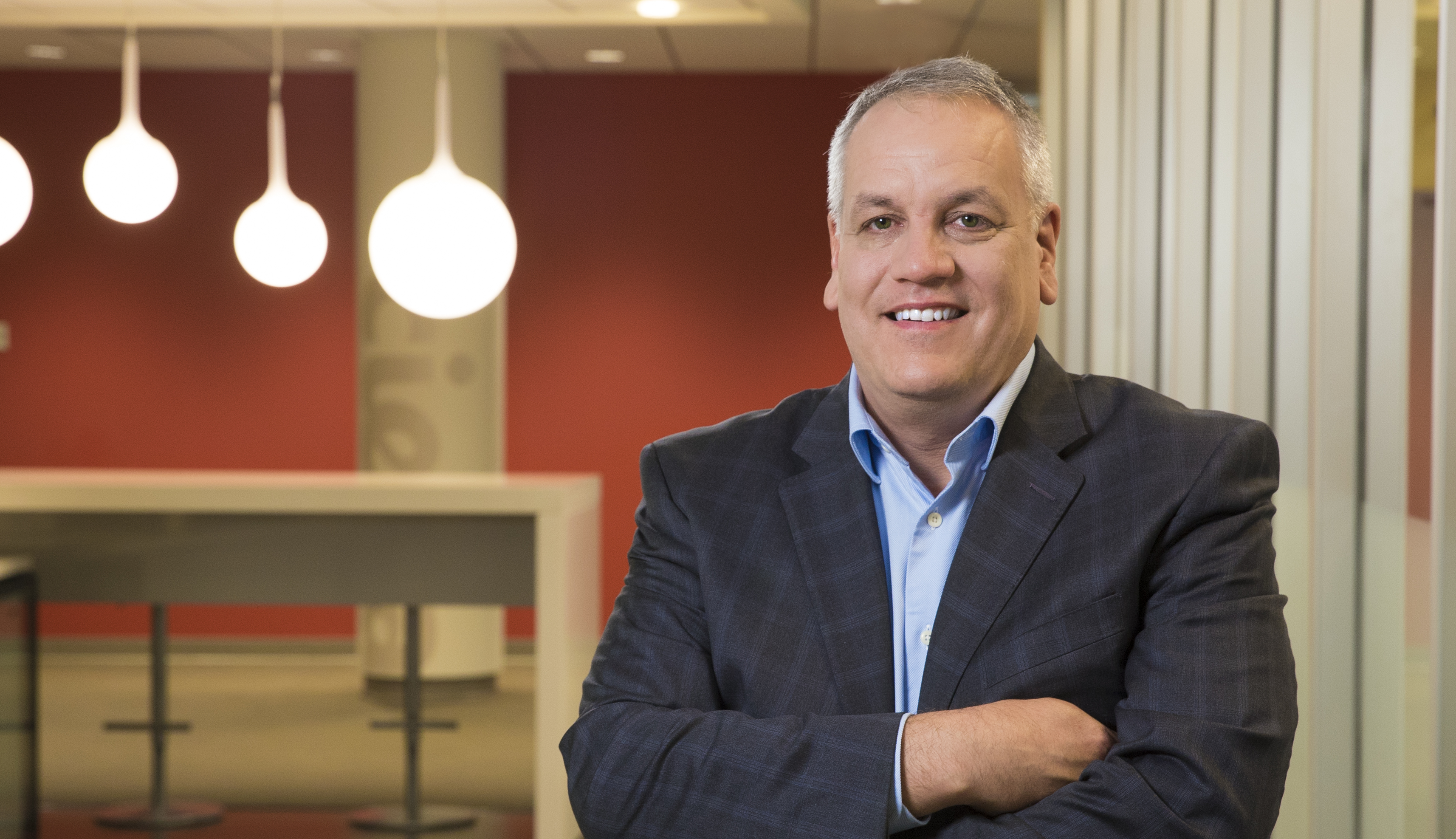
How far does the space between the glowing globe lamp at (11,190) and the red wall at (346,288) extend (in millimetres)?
3233

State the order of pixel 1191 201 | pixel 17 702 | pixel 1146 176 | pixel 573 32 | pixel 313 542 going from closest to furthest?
pixel 1191 201, pixel 1146 176, pixel 17 702, pixel 313 542, pixel 573 32

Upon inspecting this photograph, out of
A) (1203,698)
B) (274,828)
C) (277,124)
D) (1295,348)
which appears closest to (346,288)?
(277,124)

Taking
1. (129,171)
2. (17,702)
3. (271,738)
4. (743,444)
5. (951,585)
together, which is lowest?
(271,738)

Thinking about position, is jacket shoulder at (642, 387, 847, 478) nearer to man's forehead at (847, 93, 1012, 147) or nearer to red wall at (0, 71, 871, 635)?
man's forehead at (847, 93, 1012, 147)

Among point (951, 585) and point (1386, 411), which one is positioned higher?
point (1386, 411)

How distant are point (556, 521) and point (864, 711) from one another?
94.1 inches

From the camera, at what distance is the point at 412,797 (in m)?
3.89

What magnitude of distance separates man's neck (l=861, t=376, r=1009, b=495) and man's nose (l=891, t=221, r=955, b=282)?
0.11 m

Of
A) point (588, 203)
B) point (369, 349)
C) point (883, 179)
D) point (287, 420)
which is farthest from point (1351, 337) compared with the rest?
point (287, 420)

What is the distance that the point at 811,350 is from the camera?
22.2 ft

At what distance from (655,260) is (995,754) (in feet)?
19.2

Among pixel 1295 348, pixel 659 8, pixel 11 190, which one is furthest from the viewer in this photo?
pixel 659 8

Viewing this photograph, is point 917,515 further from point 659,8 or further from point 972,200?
point 659,8

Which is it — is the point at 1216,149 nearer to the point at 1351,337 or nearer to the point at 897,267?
the point at 1351,337
